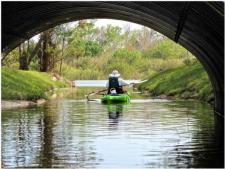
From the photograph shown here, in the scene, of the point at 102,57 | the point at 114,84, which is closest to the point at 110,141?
the point at 114,84

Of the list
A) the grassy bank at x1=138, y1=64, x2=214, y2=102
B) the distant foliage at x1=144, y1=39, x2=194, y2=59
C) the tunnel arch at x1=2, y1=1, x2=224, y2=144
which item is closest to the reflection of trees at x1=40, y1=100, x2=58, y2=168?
the tunnel arch at x1=2, y1=1, x2=224, y2=144

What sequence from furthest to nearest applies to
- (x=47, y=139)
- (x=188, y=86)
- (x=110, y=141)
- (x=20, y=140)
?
(x=188, y=86)
(x=47, y=139)
(x=20, y=140)
(x=110, y=141)

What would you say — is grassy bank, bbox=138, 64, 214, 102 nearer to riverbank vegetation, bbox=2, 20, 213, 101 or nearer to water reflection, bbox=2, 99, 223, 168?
riverbank vegetation, bbox=2, 20, 213, 101

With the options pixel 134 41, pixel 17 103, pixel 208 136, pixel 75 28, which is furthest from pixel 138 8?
pixel 134 41

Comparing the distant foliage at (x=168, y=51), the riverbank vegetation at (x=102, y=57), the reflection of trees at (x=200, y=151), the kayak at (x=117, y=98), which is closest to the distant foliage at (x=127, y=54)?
the riverbank vegetation at (x=102, y=57)

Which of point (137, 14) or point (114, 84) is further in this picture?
point (114, 84)

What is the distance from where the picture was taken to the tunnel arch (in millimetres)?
14984

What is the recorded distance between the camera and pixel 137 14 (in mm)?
20484

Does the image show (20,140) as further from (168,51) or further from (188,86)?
(168,51)

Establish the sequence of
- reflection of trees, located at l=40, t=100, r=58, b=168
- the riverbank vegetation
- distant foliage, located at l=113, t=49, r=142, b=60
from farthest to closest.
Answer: distant foliage, located at l=113, t=49, r=142, b=60, the riverbank vegetation, reflection of trees, located at l=40, t=100, r=58, b=168

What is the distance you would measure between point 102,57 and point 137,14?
10753cm

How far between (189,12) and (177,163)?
161 inches

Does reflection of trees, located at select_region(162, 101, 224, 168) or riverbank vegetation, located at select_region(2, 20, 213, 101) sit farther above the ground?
riverbank vegetation, located at select_region(2, 20, 213, 101)

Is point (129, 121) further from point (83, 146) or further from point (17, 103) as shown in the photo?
point (17, 103)
